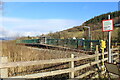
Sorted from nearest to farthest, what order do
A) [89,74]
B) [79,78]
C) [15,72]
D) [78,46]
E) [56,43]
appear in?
[79,78], [15,72], [89,74], [78,46], [56,43]

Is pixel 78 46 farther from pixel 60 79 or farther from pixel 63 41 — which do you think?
pixel 60 79

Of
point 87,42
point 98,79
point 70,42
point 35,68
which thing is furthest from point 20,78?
point 70,42

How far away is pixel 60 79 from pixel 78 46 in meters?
14.3

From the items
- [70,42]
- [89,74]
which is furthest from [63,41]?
[89,74]

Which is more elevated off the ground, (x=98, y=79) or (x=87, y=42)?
(x=87, y=42)

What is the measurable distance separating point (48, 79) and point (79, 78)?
1.26 m

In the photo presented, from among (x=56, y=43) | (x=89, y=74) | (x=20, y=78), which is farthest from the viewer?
(x=56, y=43)

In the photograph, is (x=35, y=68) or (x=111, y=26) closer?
(x=111, y=26)

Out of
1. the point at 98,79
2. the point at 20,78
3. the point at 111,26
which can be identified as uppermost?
the point at 111,26

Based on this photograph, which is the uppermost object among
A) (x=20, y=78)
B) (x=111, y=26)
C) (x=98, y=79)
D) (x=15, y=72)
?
(x=111, y=26)

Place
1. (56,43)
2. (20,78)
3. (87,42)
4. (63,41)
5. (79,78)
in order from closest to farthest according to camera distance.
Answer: (20,78) → (79,78) → (87,42) → (63,41) → (56,43)

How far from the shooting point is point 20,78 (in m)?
3.34

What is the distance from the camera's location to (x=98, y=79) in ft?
18.5

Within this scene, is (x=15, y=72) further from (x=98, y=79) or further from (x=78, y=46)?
(x=78, y=46)
